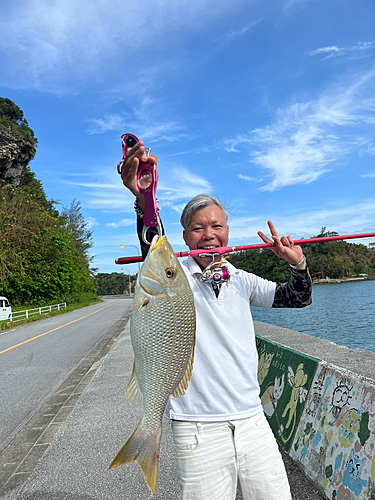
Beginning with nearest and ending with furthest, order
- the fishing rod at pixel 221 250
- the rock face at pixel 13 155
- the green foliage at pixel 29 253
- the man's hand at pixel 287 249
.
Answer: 1. the fishing rod at pixel 221 250
2. the man's hand at pixel 287 249
3. the green foliage at pixel 29 253
4. the rock face at pixel 13 155

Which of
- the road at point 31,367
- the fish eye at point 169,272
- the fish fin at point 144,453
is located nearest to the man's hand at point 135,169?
the fish eye at point 169,272

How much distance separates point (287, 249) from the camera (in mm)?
1918

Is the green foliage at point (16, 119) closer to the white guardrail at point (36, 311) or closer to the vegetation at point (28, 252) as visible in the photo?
the vegetation at point (28, 252)

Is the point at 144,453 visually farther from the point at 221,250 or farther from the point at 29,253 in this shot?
the point at 29,253

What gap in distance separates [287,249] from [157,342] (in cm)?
86

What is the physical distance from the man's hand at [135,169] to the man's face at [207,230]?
30 cm

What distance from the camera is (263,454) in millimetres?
1695

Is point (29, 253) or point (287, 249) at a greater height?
point (29, 253)

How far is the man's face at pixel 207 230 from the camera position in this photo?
1.96m

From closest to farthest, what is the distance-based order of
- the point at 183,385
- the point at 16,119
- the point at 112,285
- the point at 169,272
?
1. the point at 169,272
2. the point at 183,385
3. the point at 16,119
4. the point at 112,285

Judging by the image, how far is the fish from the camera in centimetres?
139

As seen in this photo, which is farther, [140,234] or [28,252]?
[28,252]

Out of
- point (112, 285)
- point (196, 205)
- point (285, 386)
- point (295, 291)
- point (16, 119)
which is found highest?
point (16, 119)

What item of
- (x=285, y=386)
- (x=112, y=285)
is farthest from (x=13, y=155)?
(x=112, y=285)
